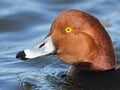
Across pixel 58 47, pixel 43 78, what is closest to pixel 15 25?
pixel 43 78

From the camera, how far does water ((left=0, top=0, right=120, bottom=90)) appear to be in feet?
17.0

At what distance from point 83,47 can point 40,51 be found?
36 centimetres

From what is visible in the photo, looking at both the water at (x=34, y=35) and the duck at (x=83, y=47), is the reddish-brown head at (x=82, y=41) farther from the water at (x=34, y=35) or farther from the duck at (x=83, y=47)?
the water at (x=34, y=35)

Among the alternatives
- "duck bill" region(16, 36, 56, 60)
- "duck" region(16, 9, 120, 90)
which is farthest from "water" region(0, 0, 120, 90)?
"duck bill" region(16, 36, 56, 60)

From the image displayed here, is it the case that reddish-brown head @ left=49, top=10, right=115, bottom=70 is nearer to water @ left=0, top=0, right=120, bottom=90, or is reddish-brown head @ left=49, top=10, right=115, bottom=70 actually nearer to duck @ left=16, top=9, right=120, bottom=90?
duck @ left=16, top=9, right=120, bottom=90

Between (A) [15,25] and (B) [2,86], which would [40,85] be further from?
(A) [15,25]

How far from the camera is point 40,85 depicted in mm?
5043

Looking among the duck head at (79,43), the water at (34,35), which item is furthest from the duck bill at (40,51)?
the water at (34,35)

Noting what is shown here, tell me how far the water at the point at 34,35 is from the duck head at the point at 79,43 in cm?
28

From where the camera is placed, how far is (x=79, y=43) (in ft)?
15.2

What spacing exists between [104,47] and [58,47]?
1.29 feet

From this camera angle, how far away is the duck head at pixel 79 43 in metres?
4.59

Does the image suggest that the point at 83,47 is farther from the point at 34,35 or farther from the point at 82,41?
the point at 34,35

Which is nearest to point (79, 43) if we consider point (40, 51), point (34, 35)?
point (40, 51)
